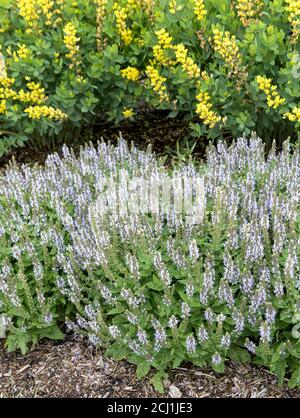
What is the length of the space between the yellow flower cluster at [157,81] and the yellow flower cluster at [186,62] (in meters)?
0.25

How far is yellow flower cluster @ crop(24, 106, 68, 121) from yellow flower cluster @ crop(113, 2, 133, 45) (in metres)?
0.89

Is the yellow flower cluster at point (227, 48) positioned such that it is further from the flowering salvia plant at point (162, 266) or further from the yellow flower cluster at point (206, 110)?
the flowering salvia plant at point (162, 266)

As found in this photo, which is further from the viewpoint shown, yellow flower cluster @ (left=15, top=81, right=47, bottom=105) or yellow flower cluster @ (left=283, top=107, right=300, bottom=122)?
yellow flower cluster @ (left=15, top=81, right=47, bottom=105)

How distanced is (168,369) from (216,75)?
274 cm

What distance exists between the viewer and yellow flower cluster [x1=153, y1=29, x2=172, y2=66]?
189 inches

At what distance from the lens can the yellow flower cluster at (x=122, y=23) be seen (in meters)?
5.05

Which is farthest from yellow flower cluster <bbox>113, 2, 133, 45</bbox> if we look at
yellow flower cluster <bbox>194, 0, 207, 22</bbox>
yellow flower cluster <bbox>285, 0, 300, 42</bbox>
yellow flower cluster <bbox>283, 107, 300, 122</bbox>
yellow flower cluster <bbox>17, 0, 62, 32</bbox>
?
yellow flower cluster <bbox>283, 107, 300, 122</bbox>

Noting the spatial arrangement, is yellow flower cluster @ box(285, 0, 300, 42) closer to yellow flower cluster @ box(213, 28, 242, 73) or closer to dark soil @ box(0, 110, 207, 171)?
yellow flower cluster @ box(213, 28, 242, 73)

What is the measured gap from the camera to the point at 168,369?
323cm

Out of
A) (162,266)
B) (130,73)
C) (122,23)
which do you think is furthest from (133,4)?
(162,266)

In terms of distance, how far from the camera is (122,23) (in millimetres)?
5125
